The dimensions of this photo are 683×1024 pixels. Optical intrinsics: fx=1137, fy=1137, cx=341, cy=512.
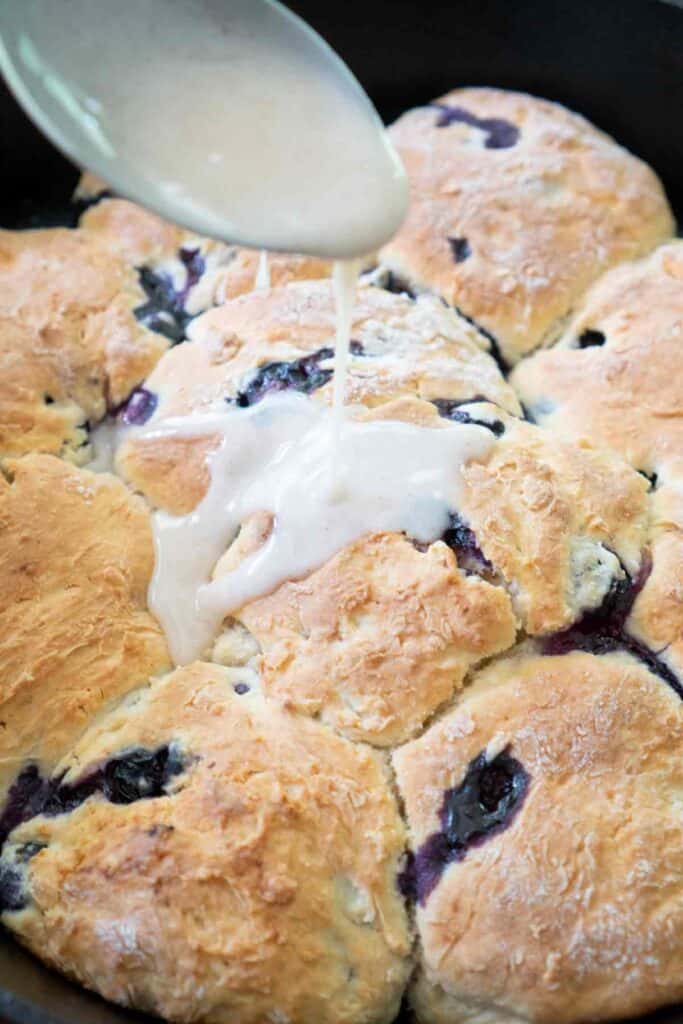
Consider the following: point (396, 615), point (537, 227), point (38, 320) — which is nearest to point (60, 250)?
point (38, 320)

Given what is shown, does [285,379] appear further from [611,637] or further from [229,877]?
[229,877]

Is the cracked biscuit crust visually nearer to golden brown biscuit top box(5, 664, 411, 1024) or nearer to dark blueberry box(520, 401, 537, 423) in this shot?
dark blueberry box(520, 401, 537, 423)

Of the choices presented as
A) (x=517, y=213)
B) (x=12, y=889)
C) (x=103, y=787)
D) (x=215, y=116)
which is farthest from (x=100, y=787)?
(x=517, y=213)

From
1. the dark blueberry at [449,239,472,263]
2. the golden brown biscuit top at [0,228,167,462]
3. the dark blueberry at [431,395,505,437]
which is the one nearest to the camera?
the dark blueberry at [431,395,505,437]

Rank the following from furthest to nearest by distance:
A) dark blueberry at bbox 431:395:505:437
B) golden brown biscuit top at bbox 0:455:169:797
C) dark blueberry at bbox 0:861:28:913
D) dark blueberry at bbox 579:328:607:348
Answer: dark blueberry at bbox 579:328:607:348, dark blueberry at bbox 431:395:505:437, golden brown biscuit top at bbox 0:455:169:797, dark blueberry at bbox 0:861:28:913

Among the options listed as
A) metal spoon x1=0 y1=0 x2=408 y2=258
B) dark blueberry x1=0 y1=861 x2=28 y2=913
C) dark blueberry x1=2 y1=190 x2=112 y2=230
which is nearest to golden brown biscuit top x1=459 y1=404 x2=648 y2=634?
metal spoon x1=0 y1=0 x2=408 y2=258
